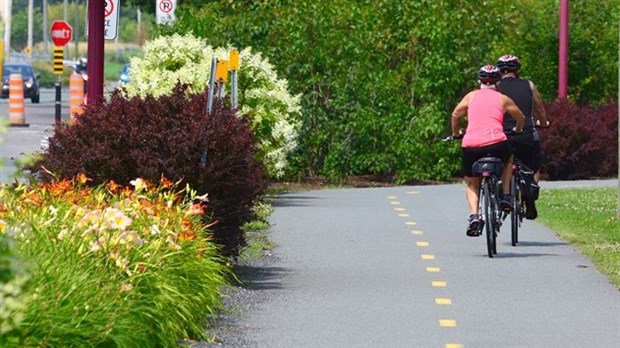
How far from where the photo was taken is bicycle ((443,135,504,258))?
1461 centimetres

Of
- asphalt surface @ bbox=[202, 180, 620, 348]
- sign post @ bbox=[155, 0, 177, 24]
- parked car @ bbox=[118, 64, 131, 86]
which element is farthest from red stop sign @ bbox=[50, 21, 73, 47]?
asphalt surface @ bbox=[202, 180, 620, 348]

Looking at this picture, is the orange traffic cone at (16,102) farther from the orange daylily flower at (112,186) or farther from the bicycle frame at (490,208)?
the orange daylily flower at (112,186)

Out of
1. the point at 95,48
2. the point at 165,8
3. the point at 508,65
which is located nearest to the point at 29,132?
the point at 165,8

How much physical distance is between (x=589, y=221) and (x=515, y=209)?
10.1 ft

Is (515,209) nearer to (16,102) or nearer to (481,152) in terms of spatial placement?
(481,152)

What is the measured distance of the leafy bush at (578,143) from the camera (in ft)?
89.9

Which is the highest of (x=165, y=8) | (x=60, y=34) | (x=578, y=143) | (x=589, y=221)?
(x=165, y=8)

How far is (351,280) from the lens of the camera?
1299cm

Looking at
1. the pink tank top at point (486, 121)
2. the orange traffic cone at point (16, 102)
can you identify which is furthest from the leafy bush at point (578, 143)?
the orange traffic cone at point (16, 102)

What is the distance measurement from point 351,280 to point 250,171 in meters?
1.20

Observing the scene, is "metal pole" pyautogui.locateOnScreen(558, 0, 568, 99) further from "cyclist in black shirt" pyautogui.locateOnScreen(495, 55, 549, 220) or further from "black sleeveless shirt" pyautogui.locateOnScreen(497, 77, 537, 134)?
"black sleeveless shirt" pyautogui.locateOnScreen(497, 77, 537, 134)

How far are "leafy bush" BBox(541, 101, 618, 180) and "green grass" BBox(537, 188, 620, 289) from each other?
9.56ft

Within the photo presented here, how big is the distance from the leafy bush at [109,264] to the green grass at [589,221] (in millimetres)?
3539

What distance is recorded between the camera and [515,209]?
51.3 ft
